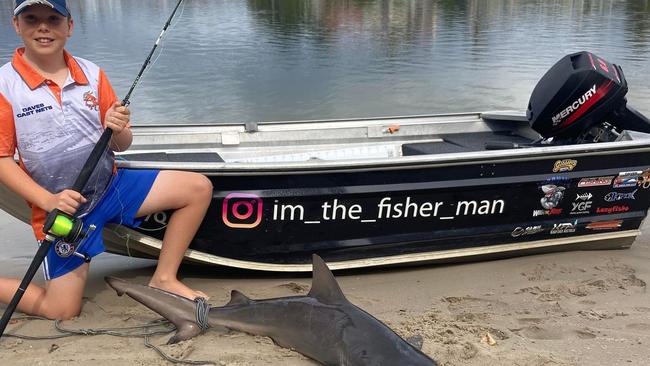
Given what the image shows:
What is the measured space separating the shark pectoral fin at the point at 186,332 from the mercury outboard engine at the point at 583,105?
290 cm

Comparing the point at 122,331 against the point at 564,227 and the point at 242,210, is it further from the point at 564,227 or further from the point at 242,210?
the point at 564,227

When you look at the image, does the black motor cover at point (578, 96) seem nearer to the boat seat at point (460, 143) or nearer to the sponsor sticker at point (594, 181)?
the sponsor sticker at point (594, 181)

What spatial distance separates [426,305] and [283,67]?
1095 cm

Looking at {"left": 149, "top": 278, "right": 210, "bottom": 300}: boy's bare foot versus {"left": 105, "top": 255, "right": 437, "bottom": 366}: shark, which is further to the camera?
{"left": 149, "top": 278, "right": 210, "bottom": 300}: boy's bare foot

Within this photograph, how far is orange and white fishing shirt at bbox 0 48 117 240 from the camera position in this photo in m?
3.03

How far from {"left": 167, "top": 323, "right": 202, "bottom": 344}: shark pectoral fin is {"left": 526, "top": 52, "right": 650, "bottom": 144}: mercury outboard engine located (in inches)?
114

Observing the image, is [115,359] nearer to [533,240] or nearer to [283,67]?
[533,240]

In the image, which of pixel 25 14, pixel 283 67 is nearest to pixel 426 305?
pixel 25 14

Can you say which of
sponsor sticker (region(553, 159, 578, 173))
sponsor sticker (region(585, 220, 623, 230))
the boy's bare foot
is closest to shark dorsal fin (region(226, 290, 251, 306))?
the boy's bare foot

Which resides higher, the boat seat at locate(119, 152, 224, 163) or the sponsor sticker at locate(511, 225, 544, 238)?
the boat seat at locate(119, 152, 224, 163)

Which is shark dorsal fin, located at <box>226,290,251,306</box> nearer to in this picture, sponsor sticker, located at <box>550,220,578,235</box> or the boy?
the boy

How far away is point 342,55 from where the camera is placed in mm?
15789

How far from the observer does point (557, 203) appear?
417cm

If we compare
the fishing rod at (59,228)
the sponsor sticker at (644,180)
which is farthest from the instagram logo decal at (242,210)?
the sponsor sticker at (644,180)
